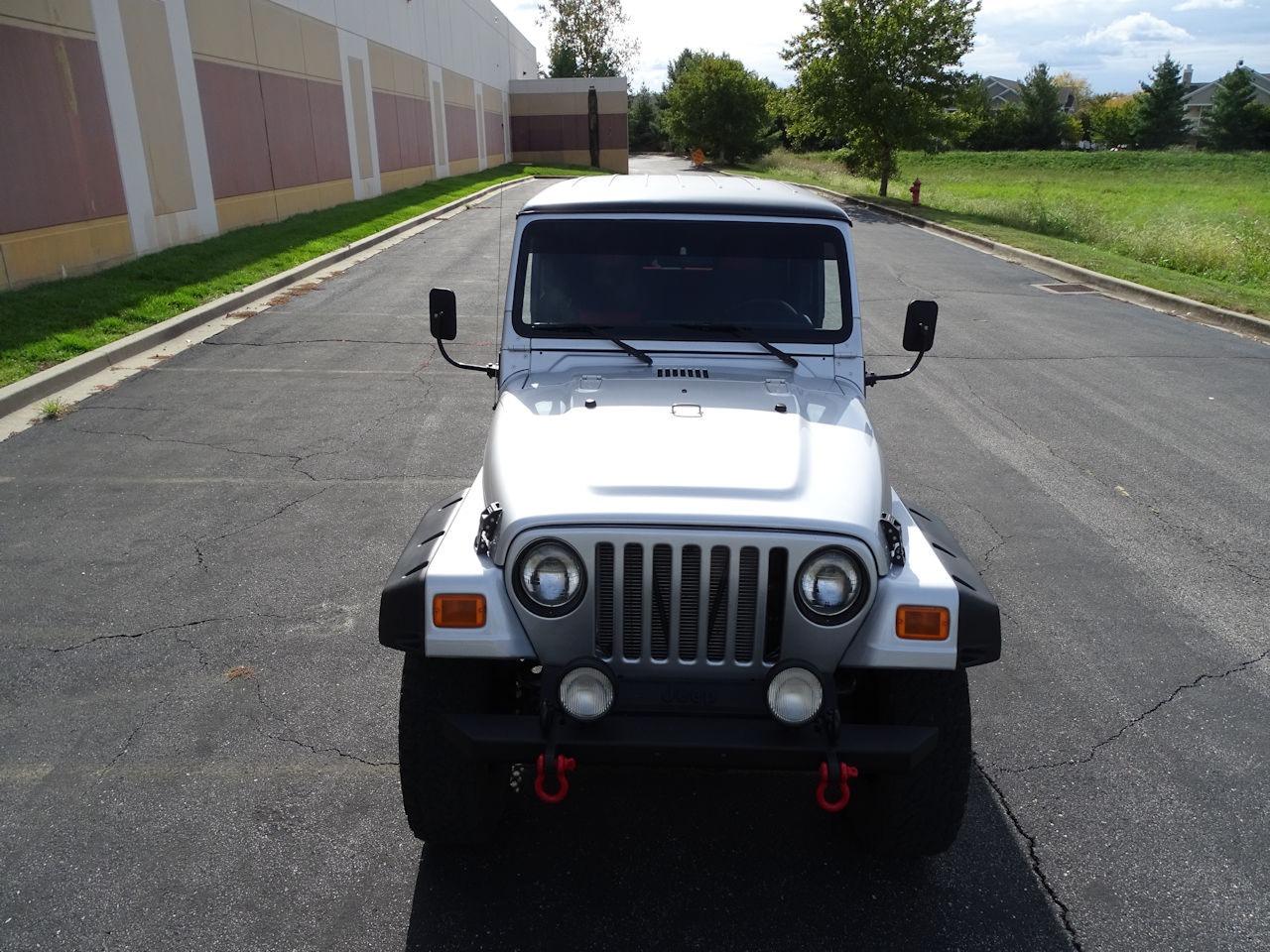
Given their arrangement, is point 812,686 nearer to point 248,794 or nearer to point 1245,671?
point 248,794

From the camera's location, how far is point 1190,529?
6.08 m

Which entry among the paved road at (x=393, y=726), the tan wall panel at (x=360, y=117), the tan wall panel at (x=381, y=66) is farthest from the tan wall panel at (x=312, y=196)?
the paved road at (x=393, y=726)

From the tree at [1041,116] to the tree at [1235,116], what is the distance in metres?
11.8

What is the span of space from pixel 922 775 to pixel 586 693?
112 cm

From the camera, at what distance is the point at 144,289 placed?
40.3ft

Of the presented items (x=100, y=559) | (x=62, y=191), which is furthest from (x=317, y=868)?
(x=62, y=191)

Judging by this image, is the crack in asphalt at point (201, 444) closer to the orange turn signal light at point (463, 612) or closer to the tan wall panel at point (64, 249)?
the orange turn signal light at point (463, 612)

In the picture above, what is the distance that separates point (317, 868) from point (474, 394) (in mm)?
6060

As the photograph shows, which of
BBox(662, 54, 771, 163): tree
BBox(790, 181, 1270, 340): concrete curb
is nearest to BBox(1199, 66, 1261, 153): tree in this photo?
BBox(662, 54, 771, 163): tree

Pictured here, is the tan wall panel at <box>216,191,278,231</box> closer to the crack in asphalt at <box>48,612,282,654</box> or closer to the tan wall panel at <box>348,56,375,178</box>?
the tan wall panel at <box>348,56,375,178</box>

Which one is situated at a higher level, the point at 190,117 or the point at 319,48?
the point at 319,48

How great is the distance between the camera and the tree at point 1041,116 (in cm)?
8062

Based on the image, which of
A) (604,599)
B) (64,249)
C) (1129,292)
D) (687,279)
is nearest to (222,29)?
(64,249)

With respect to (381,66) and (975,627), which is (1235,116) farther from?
(975,627)
